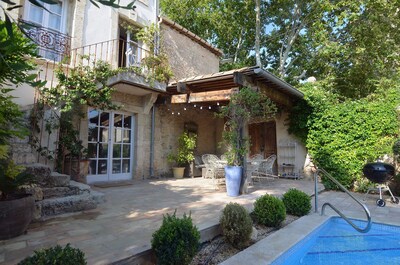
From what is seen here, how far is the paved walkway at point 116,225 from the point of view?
2.48 m

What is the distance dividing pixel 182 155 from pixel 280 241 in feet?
19.4

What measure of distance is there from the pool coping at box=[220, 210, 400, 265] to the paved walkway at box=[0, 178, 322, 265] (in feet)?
2.39

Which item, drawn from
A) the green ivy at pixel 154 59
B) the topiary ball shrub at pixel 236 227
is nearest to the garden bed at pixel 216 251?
the topiary ball shrub at pixel 236 227

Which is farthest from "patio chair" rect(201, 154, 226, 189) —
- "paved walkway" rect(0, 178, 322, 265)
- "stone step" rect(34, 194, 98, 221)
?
"stone step" rect(34, 194, 98, 221)

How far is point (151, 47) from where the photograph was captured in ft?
26.0

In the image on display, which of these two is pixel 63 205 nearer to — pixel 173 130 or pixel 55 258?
pixel 55 258

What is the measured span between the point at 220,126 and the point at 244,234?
8187 mm

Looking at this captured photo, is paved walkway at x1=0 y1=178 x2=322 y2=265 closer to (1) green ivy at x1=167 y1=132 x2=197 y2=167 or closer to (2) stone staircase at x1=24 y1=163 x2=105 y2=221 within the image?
→ (2) stone staircase at x1=24 y1=163 x2=105 y2=221

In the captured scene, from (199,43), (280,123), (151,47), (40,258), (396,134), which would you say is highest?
(199,43)

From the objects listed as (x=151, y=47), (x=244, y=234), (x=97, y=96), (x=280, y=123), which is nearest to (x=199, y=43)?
(x=151, y=47)

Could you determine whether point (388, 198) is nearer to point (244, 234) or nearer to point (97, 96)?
point (244, 234)

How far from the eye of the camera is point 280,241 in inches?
120

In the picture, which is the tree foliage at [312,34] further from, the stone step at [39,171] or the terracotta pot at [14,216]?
the terracotta pot at [14,216]

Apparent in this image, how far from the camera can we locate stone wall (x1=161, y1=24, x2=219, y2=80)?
8.95 meters
